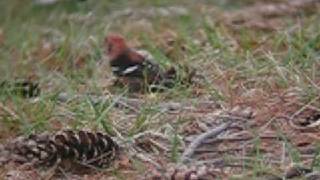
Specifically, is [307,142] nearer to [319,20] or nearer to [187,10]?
[319,20]

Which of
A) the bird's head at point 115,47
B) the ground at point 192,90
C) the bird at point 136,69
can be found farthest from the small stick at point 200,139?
the bird's head at point 115,47

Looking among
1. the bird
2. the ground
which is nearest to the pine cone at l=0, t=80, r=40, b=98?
the ground

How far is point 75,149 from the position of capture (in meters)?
2.11

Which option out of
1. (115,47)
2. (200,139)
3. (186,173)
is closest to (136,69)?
(115,47)

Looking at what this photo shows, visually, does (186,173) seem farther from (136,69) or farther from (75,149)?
(136,69)

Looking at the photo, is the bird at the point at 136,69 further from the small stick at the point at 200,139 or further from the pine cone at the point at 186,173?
the pine cone at the point at 186,173

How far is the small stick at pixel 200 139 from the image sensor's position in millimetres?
2066

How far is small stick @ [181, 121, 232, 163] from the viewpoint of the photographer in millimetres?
2066

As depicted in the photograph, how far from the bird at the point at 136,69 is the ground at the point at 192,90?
5 cm

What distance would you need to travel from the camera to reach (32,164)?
2.12 metres

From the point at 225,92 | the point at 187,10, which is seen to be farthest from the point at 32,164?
the point at 187,10

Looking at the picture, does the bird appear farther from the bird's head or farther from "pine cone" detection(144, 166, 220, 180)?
"pine cone" detection(144, 166, 220, 180)

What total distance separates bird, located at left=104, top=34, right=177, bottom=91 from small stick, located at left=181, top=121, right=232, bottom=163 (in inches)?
13.9

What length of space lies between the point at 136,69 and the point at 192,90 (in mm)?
268
